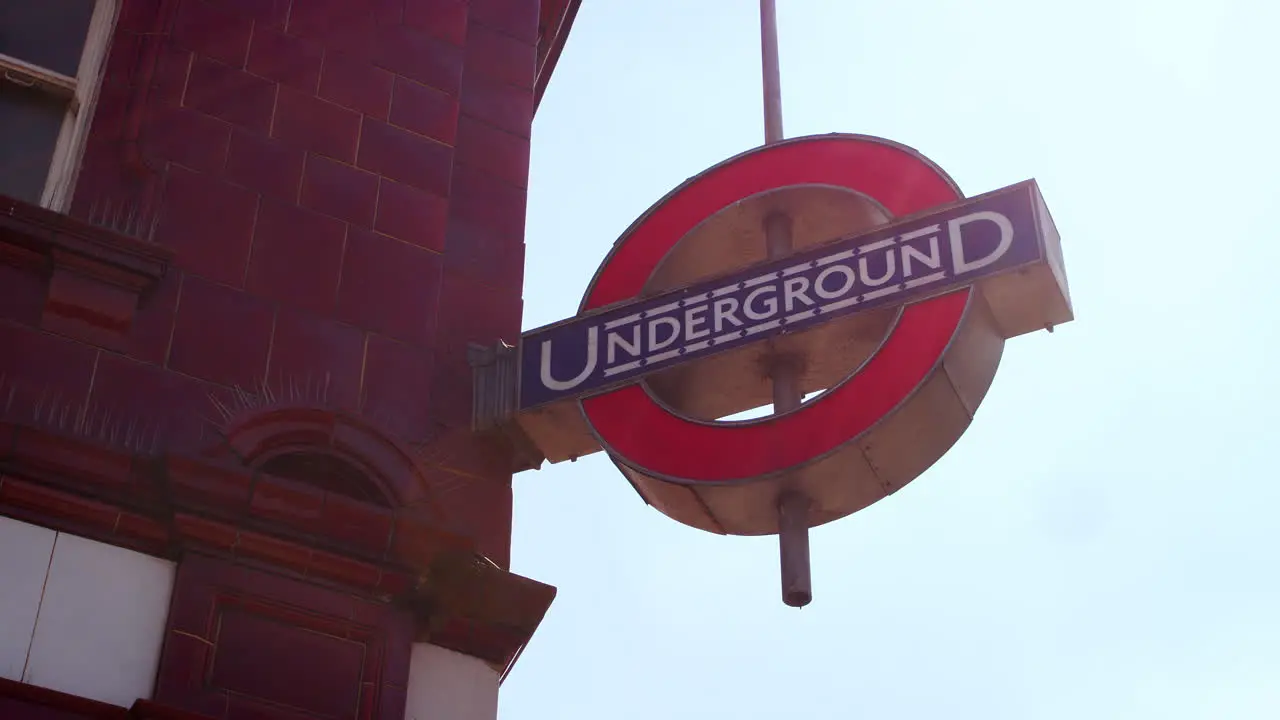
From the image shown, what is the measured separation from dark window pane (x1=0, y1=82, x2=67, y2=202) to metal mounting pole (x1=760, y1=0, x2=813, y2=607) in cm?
344

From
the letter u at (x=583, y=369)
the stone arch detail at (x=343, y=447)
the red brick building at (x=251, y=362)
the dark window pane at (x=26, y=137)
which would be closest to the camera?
the red brick building at (x=251, y=362)

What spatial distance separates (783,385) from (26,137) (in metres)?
3.70

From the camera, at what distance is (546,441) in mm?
8750

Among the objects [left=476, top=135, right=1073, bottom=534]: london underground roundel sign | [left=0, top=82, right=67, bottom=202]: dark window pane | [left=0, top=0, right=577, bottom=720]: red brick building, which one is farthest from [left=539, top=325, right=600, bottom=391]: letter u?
[left=0, top=82, right=67, bottom=202]: dark window pane

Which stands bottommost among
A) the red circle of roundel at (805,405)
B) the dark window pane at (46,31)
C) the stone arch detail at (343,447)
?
the stone arch detail at (343,447)

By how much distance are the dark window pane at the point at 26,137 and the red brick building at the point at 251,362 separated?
1 cm

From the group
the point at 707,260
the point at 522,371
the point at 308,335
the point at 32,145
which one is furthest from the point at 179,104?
the point at 707,260

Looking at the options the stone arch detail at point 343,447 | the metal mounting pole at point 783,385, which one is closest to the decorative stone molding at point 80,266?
the stone arch detail at point 343,447

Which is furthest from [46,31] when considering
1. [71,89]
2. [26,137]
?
[26,137]

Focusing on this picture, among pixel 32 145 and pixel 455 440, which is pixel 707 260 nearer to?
pixel 455 440

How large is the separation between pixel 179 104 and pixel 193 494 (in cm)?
226

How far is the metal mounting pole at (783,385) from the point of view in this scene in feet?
24.8

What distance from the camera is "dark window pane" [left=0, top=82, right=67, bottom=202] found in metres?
8.20

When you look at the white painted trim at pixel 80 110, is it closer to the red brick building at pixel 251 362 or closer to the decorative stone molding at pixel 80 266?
the red brick building at pixel 251 362
